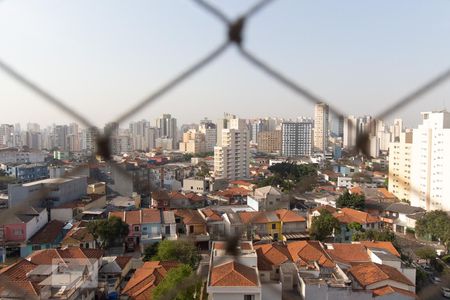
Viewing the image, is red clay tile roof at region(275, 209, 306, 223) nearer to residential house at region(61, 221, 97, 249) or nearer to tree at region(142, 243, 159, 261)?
tree at region(142, 243, 159, 261)

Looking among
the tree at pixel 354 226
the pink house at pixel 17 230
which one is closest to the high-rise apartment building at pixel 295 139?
the tree at pixel 354 226

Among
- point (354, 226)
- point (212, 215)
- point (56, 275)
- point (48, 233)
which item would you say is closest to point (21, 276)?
point (56, 275)

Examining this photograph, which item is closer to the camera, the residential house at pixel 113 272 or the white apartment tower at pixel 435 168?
the white apartment tower at pixel 435 168

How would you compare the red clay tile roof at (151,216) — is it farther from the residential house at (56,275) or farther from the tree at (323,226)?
the tree at (323,226)

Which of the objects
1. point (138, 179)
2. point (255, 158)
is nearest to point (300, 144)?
point (255, 158)

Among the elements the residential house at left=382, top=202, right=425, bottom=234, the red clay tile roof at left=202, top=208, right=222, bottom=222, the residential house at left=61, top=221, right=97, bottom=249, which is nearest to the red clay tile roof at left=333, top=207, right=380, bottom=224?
the residential house at left=382, top=202, right=425, bottom=234

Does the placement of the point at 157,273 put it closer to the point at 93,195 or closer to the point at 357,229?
the point at 357,229

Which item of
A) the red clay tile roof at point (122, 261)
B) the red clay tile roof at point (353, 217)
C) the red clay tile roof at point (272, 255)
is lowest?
the red clay tile roof at point (122, 261)
